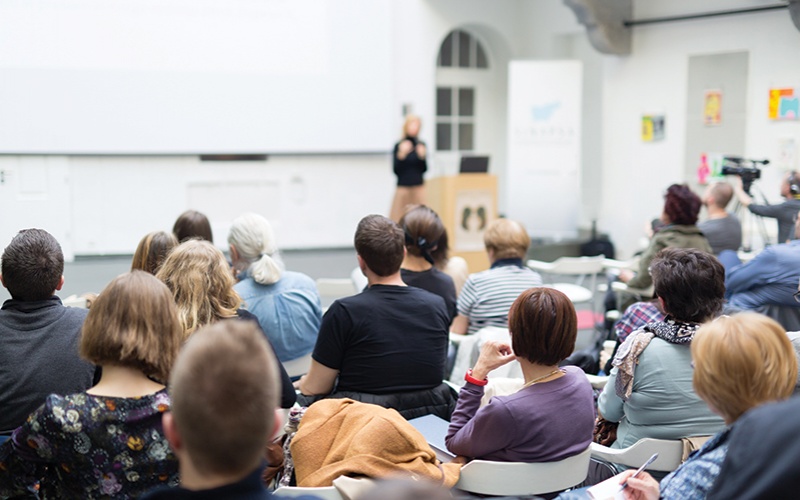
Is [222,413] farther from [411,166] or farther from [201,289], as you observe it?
[411,166]

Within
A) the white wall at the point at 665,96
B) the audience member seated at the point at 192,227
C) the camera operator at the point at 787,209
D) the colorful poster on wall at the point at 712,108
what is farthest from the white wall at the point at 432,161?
the audience member seated at the point at 192,227

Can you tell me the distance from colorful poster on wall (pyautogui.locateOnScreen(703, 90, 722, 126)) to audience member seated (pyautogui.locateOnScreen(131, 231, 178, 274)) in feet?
21.6

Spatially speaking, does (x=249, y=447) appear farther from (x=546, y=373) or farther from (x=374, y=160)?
(x=374, y=160)

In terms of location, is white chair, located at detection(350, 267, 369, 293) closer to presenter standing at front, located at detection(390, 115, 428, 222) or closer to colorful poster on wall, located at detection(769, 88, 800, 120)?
presenter standing at front, located at detection(390, 115, 428, 222)

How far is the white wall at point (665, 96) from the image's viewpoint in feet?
26.3

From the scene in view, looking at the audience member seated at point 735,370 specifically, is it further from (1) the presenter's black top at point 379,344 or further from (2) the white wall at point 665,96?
(2) the white wall at point 665,96

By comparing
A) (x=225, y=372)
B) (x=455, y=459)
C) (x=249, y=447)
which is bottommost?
(x=455, y=459)

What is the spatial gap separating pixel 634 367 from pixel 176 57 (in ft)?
24.0

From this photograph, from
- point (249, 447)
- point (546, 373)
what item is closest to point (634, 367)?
point (546, 373)

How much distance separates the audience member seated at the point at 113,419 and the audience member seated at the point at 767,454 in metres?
1.34

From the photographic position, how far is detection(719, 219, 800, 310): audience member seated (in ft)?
13.6

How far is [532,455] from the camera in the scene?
2.49m

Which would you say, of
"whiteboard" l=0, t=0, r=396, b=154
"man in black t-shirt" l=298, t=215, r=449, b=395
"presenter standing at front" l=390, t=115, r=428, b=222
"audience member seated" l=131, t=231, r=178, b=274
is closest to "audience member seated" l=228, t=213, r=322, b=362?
"audience member seated" l=131, t=231, r=178, b=274

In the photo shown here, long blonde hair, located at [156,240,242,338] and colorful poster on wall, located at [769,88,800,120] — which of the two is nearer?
long blonde hair, located at [156,240,242,338]
